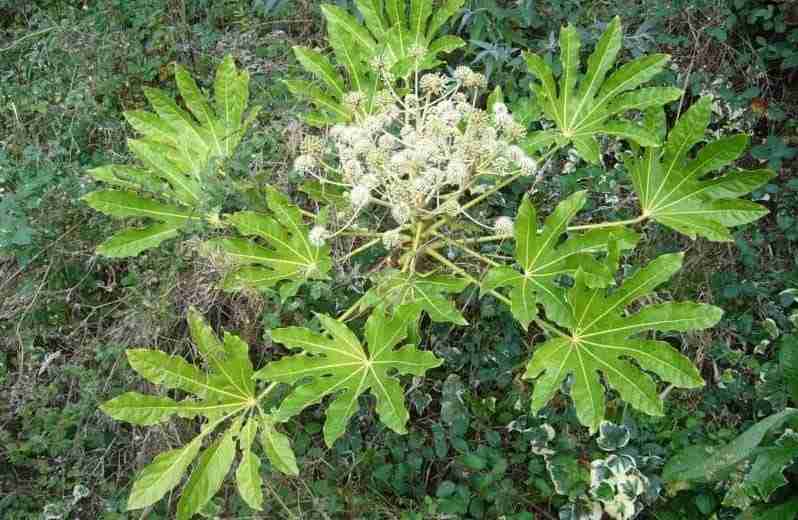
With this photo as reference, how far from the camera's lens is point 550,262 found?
190cm

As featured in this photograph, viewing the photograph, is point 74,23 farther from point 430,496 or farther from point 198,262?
point 430,496

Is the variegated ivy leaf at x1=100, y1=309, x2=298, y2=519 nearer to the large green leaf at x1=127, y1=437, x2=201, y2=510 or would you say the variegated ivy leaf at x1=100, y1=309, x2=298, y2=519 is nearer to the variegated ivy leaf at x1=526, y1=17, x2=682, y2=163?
the large green leaf at x1=127, y1=437, x2=201, y2=510

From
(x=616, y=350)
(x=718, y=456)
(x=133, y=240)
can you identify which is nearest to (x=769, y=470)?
(x=718, y=456)

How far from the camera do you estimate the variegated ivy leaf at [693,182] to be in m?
2.03

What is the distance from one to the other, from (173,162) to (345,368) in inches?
36.1

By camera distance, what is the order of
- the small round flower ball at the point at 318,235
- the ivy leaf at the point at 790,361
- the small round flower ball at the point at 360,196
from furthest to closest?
the ivy leaf at the point at 790,361 < the small round flower ball at the point at 318,235 < the small round flower ball at the point at 360,196

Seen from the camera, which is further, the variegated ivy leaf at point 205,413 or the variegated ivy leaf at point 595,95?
the variegated ivy leaf at point 595,95

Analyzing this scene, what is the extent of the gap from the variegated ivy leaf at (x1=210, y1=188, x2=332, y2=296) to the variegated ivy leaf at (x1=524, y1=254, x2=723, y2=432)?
67 centimetres

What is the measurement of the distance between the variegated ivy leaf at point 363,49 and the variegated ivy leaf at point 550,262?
28.2 inches

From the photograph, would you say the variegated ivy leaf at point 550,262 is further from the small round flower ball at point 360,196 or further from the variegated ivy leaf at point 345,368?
the small round flower ball at point 360,196

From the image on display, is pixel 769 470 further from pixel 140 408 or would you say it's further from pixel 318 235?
pixel 140 408

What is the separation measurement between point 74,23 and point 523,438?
11.2 feet

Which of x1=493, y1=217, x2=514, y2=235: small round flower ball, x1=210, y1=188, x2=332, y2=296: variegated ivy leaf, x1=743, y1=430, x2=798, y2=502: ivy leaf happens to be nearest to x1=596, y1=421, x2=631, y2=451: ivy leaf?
x1=743, y1=430, x2=798, y2=502: ivy leaf

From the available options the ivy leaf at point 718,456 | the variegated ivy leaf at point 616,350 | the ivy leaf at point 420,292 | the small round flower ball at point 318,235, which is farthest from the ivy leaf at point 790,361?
the small round flower ball at point 318,235
